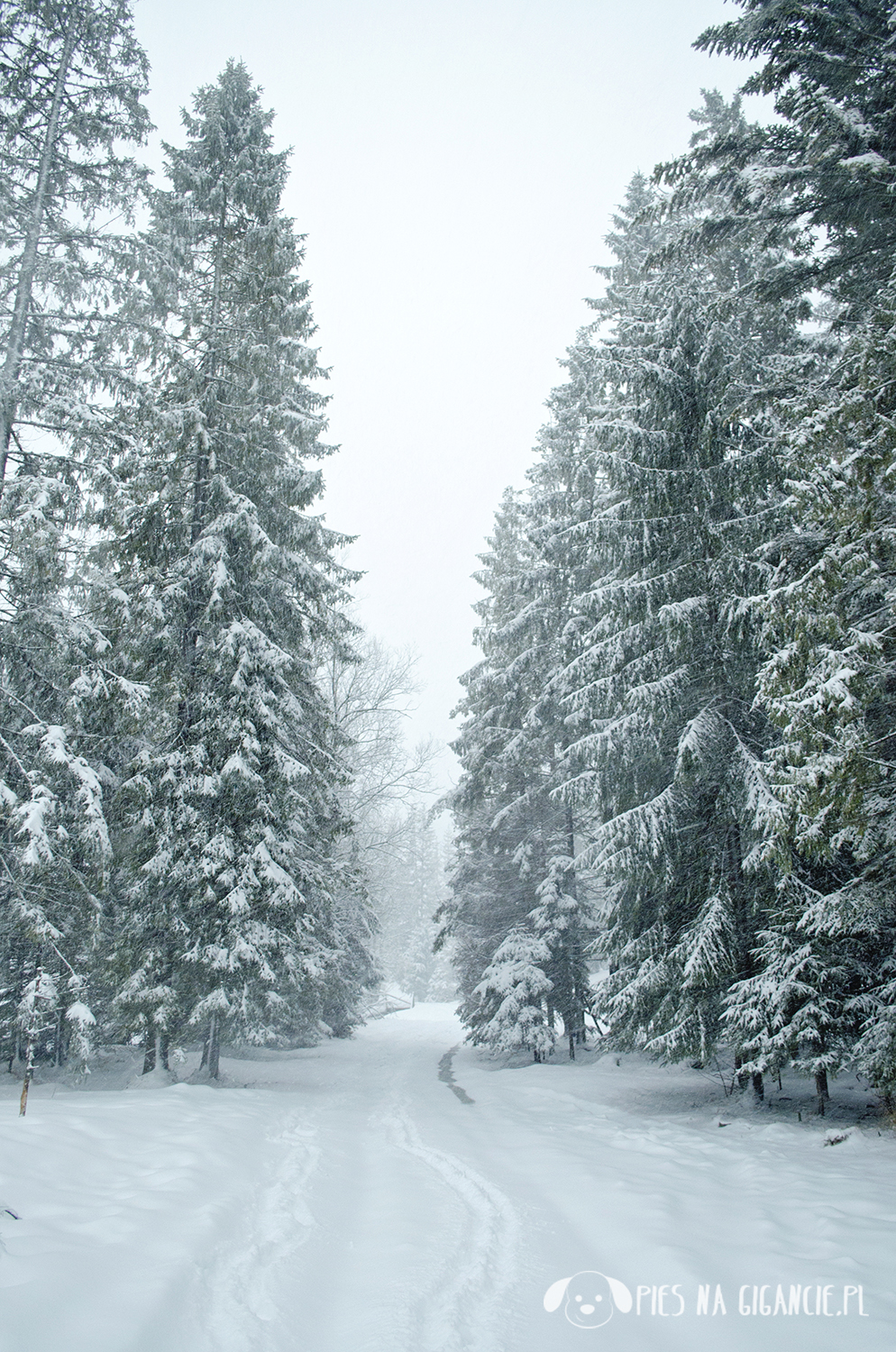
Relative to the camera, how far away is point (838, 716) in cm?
685

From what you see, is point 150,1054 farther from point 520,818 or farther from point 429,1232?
point 520,818

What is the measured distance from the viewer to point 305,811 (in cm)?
1365

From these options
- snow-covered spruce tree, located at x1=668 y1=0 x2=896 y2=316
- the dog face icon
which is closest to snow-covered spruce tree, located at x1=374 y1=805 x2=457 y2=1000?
snow-covered spruce tree, located at x1=668 y1=0 x2=896 y2=316

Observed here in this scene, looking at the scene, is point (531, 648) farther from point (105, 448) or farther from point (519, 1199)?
point (519, 1199)

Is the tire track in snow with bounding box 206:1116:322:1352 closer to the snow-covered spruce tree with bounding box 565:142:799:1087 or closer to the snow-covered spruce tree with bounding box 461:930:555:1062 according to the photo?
the snow-covered spruce tree with bounding box 565:142:799:1087

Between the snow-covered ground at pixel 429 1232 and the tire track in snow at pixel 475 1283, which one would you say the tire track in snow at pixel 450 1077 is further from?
the tire track in snow at pixel 475 1283

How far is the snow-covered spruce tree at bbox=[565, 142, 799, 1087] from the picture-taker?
9.91m

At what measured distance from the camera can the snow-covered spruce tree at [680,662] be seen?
9906 millimetres

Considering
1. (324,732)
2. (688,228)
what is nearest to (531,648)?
(324,732)

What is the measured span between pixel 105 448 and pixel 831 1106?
47.7 feet

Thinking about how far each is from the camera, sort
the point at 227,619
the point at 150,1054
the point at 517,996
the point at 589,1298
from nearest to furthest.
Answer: the point at 589,1298
the point at 150,1054
the point at 227,619
the point at 517,996

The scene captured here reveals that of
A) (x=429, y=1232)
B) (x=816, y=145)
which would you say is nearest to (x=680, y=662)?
(x=816, y=145)

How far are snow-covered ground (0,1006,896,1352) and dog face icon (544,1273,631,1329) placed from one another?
0.02 m

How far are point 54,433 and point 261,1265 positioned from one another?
11.0 metres
